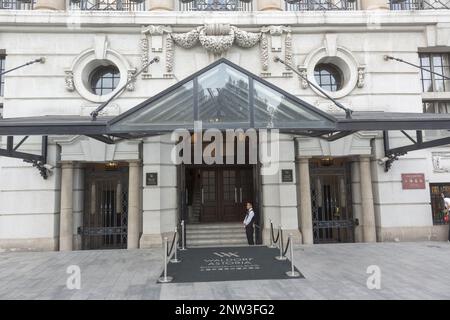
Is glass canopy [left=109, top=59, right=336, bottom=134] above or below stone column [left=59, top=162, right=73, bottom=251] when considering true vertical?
above

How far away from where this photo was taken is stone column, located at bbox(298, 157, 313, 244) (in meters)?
12.4

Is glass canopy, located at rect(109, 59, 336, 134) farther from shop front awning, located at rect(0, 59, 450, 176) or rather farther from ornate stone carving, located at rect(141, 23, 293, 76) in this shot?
ornate stone carving, located at rect(141, 23, 293, 76)

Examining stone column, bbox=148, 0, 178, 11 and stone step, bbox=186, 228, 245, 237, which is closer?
stone column, bbox=148, 0, 178, 11

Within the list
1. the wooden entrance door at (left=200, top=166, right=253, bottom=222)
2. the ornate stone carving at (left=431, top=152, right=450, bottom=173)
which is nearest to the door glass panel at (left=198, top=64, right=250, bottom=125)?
the wooden entrance door at (left=200, top=166, right=253, bottom=222)

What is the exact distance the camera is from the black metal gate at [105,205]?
12.8m

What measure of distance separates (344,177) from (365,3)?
7786 mm

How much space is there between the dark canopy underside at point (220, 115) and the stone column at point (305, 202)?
406 cm

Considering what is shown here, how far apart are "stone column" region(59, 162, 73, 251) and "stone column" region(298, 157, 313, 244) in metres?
9.09

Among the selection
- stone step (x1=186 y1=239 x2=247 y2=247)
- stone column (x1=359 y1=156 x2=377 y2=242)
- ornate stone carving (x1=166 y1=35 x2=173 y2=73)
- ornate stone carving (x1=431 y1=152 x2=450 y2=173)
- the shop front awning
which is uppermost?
ornate stone carving (x1=166 y1=35 x2=173 y2=73)

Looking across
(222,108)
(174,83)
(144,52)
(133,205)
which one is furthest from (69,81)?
(222,108)

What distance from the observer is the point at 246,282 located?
7719 millimetres

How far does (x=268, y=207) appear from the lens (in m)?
12.8

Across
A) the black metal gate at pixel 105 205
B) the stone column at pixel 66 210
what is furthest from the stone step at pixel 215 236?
the stone column at pixel 66 210
